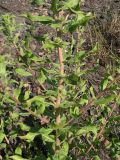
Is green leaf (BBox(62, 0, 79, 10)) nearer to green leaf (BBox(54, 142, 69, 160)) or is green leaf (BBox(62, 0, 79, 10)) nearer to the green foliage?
the green foliage

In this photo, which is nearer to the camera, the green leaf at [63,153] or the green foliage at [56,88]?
the green foliage at [56,88]

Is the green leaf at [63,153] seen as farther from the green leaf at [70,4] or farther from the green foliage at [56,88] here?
the green leaf at [70,4]

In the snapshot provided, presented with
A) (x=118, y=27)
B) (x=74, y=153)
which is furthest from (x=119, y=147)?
(x=118, y=27)

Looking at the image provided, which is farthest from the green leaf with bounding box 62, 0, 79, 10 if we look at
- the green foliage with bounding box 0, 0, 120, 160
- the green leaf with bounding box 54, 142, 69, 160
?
the green leaf with bounding box 54, 142, 69, 160

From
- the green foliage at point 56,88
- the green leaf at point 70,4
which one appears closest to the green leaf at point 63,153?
the green foliage at point 56,88

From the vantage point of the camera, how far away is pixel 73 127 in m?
2.07

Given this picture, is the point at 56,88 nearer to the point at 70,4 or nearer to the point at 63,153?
the point at 63,153

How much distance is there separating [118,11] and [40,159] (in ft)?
10.0

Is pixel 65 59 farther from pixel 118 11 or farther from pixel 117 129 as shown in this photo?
pixel 118 11

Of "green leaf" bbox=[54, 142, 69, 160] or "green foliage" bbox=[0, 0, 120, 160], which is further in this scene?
"green leaf" bbox=[54, 142, 69, 160]

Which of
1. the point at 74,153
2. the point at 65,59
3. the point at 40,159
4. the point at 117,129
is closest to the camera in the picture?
the point at 65,59

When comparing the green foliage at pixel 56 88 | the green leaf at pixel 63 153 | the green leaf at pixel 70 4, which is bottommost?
the green leaf at pixel 63 153

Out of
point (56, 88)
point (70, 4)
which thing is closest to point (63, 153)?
point (56, 88)

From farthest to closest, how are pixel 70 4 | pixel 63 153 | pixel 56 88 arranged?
1. pixel 63 153
2. pixel 56 88
3. pixel 70 4
